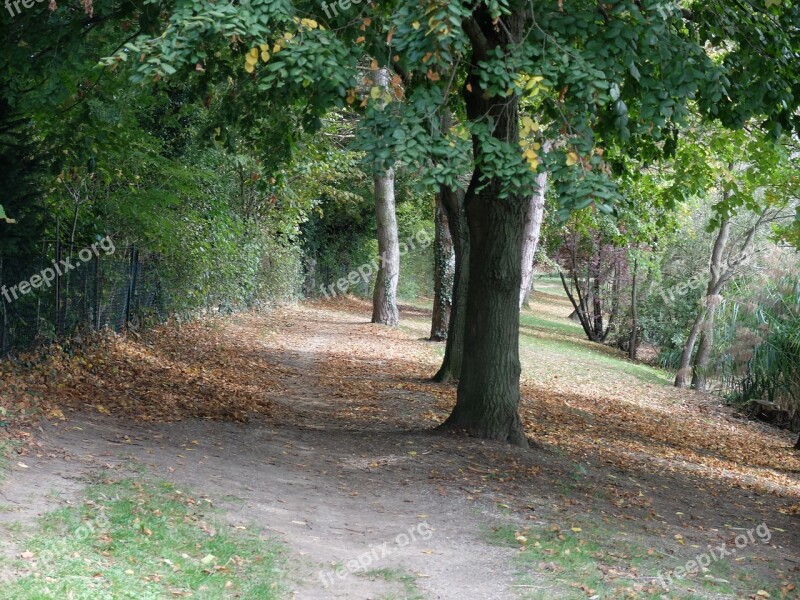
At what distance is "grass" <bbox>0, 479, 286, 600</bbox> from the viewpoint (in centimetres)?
489

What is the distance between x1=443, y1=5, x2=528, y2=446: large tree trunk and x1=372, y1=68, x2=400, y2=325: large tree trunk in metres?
15.1

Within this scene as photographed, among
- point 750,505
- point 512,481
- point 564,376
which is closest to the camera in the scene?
point 512,481

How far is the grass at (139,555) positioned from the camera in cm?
489

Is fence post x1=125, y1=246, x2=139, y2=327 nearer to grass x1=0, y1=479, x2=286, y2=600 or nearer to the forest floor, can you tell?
the forest floor

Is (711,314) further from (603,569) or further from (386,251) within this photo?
(603,569)

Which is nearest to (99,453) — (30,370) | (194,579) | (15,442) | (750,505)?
(15,442)

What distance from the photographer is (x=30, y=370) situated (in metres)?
11.0

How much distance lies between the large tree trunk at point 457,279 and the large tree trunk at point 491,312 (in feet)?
14.5

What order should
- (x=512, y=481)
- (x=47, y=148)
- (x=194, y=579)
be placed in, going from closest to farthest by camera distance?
(x=194, y=579), (x=512, y=481), (x=47, y=148)

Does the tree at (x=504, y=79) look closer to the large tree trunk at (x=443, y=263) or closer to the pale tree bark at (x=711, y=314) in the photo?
the large tree trunk at (x=443, y=263)

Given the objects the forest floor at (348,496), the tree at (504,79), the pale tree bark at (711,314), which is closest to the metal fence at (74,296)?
the forest floor at (348,496)

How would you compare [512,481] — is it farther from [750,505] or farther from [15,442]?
[15,442]

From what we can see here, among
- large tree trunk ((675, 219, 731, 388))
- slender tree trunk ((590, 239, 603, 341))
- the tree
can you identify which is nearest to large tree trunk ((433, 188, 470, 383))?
the tree

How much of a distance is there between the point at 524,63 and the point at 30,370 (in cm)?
731
